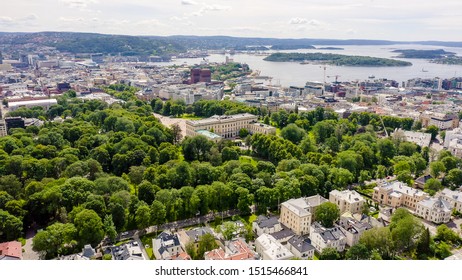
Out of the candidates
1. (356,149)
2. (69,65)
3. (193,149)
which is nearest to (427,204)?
(356,149)

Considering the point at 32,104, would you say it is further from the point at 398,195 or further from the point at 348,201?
the point at 398,195

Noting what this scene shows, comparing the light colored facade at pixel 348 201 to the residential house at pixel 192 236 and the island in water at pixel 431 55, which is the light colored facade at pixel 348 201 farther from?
the island in water at pixel 431 55

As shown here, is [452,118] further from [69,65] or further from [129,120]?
[69,65]

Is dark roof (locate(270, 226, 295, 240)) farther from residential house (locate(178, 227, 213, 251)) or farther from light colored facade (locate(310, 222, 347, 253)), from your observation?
residential house (locate(178, 227, 213, 251))

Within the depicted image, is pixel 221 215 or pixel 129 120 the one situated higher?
pixel 129 120

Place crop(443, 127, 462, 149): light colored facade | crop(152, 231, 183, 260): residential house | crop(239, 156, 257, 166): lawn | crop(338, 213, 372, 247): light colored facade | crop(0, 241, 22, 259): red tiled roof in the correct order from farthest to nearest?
crop(443, 127, 462, 149): light colored facade → crop(239, 156, 257, 166): lawn → crop(338, 213, 372, 247): light colored facade → crop(152, 231, 183, 260): residential house → crop(0, 241, 22, 259): red tiled roof

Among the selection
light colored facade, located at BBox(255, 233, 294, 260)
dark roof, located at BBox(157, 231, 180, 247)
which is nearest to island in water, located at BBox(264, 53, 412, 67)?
light colored facade, located at BBox(255, 233, 294, 260)

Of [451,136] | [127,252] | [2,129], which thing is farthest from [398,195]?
[2,129]
